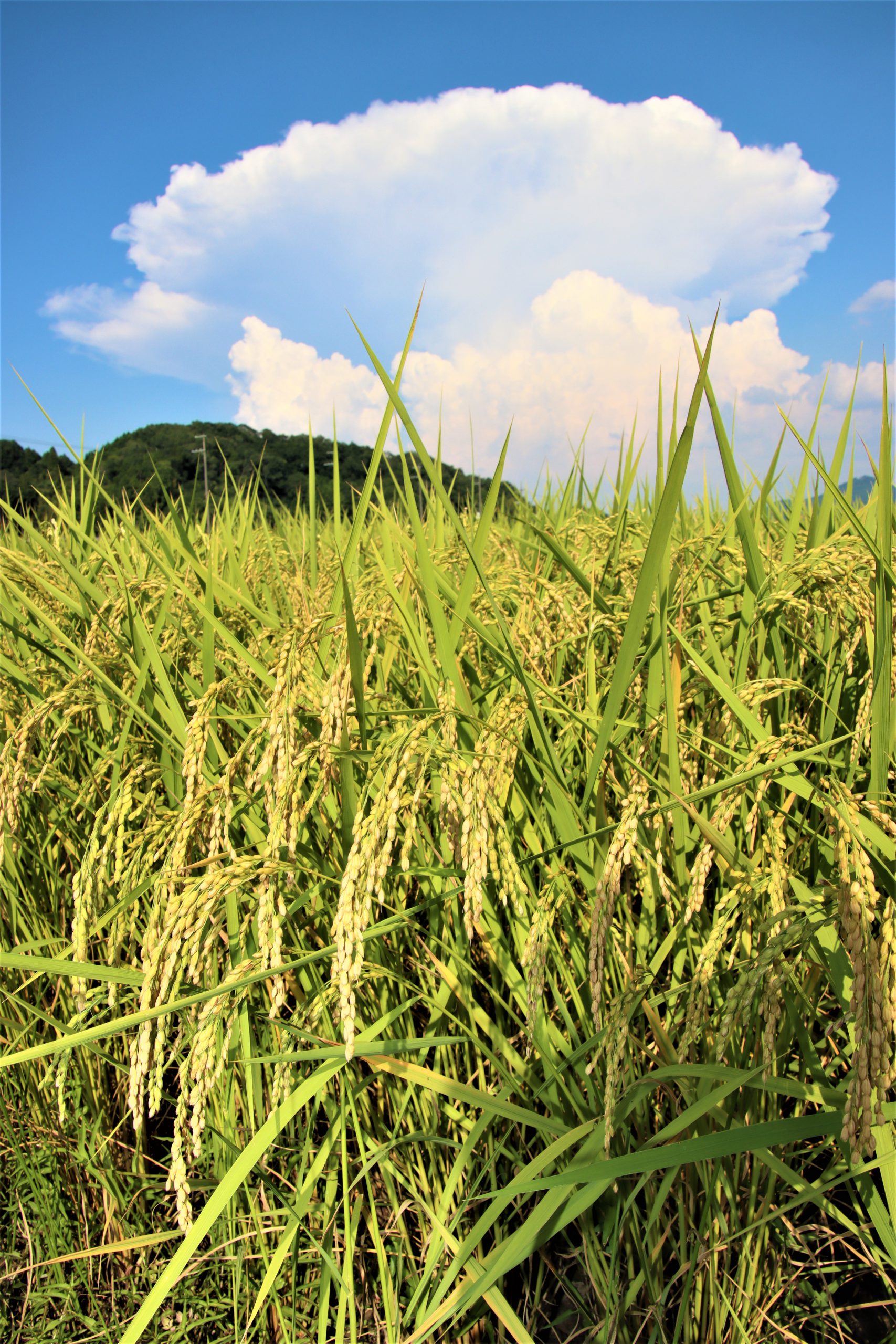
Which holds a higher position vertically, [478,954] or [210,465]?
[210,465]

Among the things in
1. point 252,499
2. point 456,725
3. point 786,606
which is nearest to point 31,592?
point 252,499

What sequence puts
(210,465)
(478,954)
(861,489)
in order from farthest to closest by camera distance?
(210,465) < (861,489) < (478,954)

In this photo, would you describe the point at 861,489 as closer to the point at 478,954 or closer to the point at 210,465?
the point at 478,954

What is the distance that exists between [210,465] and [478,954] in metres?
4.25

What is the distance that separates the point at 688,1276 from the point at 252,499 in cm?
275

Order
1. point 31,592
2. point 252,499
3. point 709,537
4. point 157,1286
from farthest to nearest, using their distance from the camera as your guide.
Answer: point 252,499, point 31,592, point 709,537, point 157,1286

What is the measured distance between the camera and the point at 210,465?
4793mm

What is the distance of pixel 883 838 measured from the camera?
97 cm

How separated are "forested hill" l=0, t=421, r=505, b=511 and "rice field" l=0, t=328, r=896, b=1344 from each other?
1.35m

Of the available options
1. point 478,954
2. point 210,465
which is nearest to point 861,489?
point 478,954

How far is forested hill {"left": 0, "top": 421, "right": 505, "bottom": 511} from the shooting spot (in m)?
4.27

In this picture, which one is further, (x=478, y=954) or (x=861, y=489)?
(x=861, y=489)

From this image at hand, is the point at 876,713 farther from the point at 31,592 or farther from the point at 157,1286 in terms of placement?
the point at 31,592

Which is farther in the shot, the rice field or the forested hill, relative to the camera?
the forested hill
